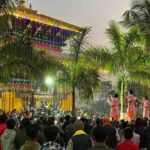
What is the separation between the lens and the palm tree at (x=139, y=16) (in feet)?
85.7

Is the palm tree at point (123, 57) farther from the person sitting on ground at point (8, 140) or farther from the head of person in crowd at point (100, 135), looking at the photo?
the head of person in crowd at point (100, 135)

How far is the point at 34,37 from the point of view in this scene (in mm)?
21062

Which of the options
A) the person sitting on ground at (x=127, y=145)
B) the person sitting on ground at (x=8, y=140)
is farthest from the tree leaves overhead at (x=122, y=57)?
the person sitting on ground at (x=127, y=145)

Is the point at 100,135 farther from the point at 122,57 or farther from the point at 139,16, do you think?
the point at 139,16

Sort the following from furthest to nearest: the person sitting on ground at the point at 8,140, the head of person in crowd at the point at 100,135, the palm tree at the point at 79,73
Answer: the palm tree at the point at 79,73, the person sitting on ground at the point at 8,140, the head of person in crowd at the point at 100,135

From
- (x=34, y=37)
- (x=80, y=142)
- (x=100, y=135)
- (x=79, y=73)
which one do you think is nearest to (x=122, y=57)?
(x=79, y=73)

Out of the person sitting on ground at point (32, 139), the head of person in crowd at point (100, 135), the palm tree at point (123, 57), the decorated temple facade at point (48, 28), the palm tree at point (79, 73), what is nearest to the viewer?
the head of person in crowd at point (100, 135)

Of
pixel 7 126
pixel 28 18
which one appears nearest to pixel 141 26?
pixel 28 18

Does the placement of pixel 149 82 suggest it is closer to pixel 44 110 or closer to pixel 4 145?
pixel 44 110

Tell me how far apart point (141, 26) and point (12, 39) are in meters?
12.6

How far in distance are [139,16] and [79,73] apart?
6574 millimetres

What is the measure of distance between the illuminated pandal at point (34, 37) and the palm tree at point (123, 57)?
5.03 feet

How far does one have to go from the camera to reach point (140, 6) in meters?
26.5

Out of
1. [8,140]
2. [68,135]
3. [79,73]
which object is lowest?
[68,135]
